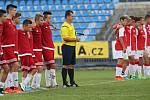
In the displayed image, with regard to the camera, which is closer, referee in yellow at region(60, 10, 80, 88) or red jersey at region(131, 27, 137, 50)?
referee in yellow at region(60, 10, 80, 88)

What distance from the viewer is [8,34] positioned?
513 inches

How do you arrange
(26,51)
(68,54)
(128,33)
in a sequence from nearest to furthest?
(26,51), (68,54), (128,33)

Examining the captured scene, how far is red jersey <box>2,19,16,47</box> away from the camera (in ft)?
42.7

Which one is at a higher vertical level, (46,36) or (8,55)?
(46,36)

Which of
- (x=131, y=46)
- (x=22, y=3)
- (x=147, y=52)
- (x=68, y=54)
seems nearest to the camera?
(x=68, y=54)

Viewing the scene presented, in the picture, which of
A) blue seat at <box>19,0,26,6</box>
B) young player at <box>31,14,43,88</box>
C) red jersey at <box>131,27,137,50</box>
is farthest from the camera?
blue seat at <box>19,0,26,6</box>

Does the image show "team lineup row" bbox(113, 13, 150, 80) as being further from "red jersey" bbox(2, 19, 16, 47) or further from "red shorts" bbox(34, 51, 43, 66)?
"red jersey" bbox(2, 19, 16, 47)

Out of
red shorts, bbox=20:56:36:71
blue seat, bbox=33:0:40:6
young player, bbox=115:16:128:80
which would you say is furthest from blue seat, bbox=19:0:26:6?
red shorts, bbox=20:56:36:71

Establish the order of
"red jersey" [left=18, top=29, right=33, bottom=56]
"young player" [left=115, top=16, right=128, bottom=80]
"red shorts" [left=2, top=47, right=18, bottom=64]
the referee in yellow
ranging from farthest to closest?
"young player" [left=115, top=16, right=128, bottom=80]
the referee in yellow
"red jersey" [left=18, top=29, right=33, bottom=56]
"red shorts" [left=2, top=47, right=18, bottom=64]

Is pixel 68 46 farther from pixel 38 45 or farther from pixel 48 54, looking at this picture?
pixel 38 45

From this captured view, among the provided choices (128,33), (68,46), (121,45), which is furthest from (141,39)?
(68,46)

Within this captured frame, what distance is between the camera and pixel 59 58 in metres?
28.8

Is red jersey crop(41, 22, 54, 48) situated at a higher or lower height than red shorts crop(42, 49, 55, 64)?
higher

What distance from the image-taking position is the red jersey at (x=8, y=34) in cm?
1300
